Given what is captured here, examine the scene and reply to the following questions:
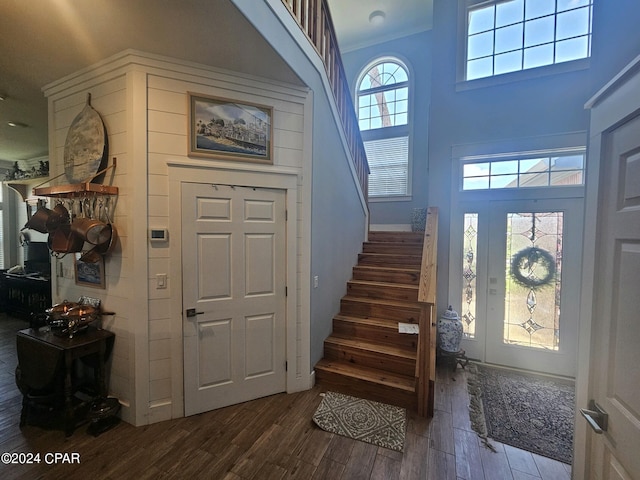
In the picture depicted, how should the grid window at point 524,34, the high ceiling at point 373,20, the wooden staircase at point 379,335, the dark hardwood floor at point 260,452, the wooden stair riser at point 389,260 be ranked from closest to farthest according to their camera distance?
the dark hardwood floor at point 260,452
the wooden staircase at point 379,335
the grid window at point 524,34
the wooden stair riser at point 389,260
the high ceiling at point 373,20

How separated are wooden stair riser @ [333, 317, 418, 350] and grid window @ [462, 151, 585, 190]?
2106mm

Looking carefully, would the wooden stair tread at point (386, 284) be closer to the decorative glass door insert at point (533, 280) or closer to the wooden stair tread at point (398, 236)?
the wooden stair tread at point (398, 236)

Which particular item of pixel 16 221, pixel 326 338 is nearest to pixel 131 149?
pixel 326 338

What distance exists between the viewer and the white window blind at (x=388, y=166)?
18.3 feet

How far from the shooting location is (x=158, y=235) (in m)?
2.21

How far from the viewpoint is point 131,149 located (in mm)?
2141

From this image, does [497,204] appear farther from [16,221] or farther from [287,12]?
[16,221]

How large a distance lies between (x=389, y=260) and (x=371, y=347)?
57.1 inches

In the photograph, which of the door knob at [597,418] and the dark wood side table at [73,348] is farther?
the dark wood side table at [73,348]

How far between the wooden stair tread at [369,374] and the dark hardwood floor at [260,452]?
258 millimetres

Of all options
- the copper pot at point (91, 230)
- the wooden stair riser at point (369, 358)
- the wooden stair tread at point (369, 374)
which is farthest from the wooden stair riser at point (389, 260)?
the copper pot at point (91, 230)

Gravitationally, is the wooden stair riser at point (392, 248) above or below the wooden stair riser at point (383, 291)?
above

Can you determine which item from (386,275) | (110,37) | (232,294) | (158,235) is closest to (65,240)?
(158,235)

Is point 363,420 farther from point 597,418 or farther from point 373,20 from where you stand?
point 373,20
